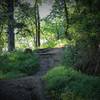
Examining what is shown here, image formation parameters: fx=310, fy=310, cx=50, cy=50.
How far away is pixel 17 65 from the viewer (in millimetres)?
17859

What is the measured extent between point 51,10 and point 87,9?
19279 mm

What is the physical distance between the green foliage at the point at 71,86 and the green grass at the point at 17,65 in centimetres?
245

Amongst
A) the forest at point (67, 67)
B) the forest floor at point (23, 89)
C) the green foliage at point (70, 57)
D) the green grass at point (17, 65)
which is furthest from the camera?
the green foliage at point (70, 57)

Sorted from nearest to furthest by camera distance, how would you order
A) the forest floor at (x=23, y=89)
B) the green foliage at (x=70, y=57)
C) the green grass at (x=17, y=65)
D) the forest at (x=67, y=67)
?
the forest at (x=67, y=67) → the forest floor at (x=23, y=89) → the green grass at (x=17, y=65) → the green foliage at (x=70, y=57)

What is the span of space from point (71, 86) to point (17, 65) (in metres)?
6.06

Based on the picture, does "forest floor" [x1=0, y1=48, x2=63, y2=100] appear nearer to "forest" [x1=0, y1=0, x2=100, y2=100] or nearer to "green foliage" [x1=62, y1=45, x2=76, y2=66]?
"forest" [x1=0, y1=0, x2=100, y2=100]

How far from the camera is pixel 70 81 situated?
13266mm

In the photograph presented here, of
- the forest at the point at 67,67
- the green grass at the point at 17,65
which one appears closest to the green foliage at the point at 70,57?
the forest at the point at 67,67

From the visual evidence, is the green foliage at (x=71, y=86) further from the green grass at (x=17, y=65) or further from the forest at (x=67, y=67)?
the green grass at (x=17, y=65)

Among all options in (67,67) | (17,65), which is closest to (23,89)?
(67,67)

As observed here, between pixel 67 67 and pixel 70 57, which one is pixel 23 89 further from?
pixel 70 57

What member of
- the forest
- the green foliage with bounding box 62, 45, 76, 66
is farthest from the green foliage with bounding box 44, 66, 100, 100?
the green foliage with bounding box 62, 45, 76, 66

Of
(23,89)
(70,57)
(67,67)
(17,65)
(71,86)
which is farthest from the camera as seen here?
(17,65)

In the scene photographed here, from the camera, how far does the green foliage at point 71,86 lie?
456 inches
